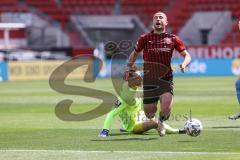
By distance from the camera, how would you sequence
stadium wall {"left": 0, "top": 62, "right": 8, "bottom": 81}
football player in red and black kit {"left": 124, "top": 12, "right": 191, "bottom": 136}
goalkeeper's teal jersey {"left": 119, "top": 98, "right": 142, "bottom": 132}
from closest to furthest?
football player in red and black kit {"left": 124, "top": 12, "right": 191, "bottom": 136} → goalkeeper's teal jersey {"left": 119, "top": 98, "right": 142, "bottom": 132} → stadium wall {"left": 0, "top": 62, "right": 8, "bottom": 81}

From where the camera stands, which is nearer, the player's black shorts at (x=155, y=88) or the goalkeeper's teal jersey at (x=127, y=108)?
the player's black shorts at (x=155, y=88)

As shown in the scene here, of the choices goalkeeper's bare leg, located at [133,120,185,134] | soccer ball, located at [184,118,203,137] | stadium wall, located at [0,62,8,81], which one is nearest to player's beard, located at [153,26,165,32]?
soccer ball, located at [184,118,203,137]

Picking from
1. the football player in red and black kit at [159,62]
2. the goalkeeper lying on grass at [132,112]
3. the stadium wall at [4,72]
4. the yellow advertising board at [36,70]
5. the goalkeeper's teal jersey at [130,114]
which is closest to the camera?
the football player in red and black kit at [159,62]

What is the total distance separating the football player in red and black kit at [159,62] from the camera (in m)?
14.8

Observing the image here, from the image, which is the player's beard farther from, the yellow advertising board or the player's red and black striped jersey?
the yellow advertising board

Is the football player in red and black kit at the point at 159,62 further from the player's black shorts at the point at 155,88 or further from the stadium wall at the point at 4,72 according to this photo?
the stadium wall at the point at 4,72

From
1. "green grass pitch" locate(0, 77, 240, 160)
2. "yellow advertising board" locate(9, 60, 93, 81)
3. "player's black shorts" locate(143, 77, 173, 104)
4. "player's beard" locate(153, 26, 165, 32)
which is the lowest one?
"yellow advertising board" locate(9, 60, 93, 81)

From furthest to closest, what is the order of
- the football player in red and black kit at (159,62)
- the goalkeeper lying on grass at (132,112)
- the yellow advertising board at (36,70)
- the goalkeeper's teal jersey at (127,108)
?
the yellow advertising board at (36,70) < the goalkeeper's teal jersey at (127,108) < the goalkeeper lying on grass at (132,112) < the football player in red and black kit at (159,62)

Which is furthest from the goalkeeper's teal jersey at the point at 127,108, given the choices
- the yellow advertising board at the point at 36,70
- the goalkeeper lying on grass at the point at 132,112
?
the yellow advertising board at the point at 36,70

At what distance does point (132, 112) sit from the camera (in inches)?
632

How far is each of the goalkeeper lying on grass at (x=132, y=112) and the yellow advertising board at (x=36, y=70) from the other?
3218cm

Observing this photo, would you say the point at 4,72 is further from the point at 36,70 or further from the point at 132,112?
the point at 132,112

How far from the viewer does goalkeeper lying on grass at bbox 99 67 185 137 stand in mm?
15758

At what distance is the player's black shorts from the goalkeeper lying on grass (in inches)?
18.6
